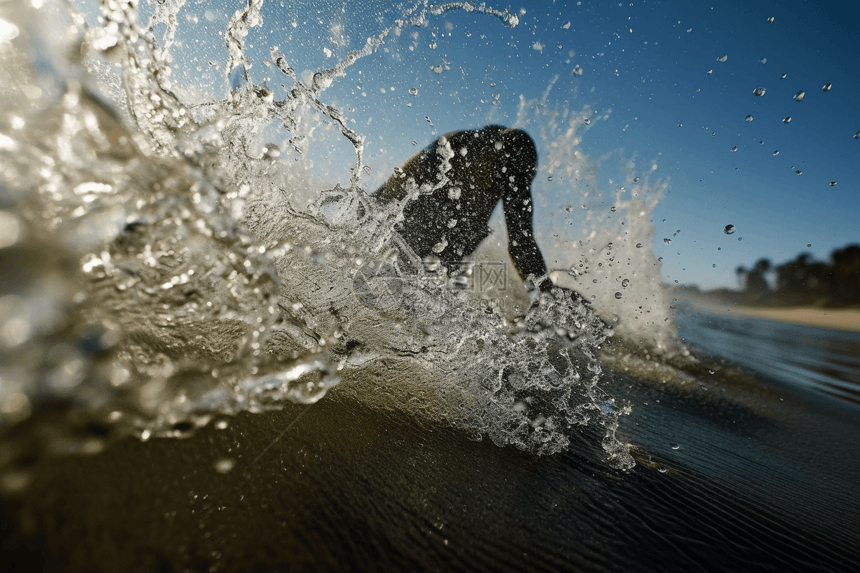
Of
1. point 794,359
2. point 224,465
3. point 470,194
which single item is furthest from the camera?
point 794,359

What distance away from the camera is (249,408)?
102 centimetres

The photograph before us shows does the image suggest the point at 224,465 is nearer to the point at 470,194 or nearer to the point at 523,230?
the point at 470,194

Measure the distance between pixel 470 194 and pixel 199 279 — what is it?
2.51m

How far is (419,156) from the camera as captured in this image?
9.92 feet

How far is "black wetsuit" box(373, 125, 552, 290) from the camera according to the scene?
3.00m

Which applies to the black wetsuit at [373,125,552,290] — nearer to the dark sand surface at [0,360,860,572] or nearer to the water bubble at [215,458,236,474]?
the dark sand surface at [0,360,860,572]

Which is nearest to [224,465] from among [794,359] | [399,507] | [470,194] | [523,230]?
[399,507]

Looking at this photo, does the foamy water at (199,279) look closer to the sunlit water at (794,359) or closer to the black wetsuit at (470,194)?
the black wetsuit at (470,194)

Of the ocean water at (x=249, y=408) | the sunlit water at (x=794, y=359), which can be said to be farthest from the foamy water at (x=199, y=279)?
the sunlit water at (x=794, y=359)

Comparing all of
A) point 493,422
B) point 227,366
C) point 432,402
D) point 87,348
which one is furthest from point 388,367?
point 87,348

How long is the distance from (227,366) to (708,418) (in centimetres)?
304

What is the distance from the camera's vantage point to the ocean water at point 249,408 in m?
0.62

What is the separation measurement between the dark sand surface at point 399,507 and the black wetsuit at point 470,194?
1887 mm

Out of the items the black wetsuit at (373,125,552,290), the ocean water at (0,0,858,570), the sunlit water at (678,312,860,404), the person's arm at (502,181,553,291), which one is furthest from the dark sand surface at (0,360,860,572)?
the sunlit water at (678,312,860,404)
